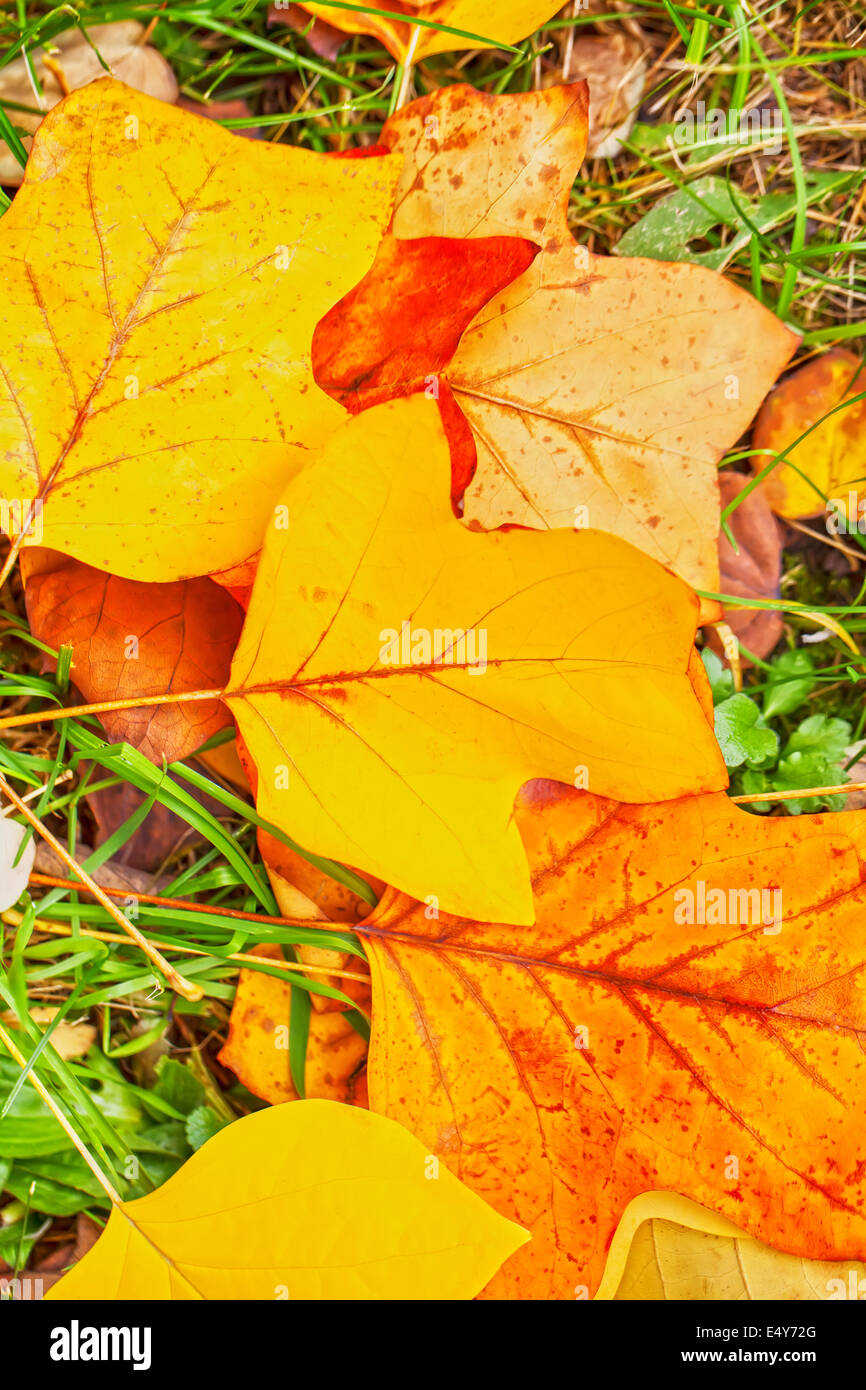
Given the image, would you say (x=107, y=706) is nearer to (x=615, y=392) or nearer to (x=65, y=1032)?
(x=65, y=1032)

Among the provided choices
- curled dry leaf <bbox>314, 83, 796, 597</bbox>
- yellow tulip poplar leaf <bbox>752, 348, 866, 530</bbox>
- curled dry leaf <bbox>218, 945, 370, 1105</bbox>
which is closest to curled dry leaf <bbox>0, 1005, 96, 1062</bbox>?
curled dry leaf <bbox>218, 945, 370, 1105</bbox>

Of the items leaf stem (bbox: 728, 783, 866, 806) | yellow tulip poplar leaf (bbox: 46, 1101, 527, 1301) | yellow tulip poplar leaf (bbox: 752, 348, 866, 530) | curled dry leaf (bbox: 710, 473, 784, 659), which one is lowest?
yellow tulip poplar leaf (bbox: 46, 1101, 527, 1301)

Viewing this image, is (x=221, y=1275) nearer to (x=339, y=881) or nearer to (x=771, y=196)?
(x=339, y=881)

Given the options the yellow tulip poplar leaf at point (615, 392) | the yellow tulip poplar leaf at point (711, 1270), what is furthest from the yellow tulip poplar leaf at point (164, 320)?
the yellow tulip poplar leaf at point (711, 1270)

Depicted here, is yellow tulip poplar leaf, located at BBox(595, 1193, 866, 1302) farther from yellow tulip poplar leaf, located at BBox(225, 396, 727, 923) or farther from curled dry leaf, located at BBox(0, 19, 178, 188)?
curled dry leaf, located at BBox(0, 19, 178, 188)

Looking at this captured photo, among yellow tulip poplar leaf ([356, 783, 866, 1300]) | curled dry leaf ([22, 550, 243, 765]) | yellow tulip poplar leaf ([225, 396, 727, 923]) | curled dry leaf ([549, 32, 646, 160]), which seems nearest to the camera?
yellow tulip poplar leaf ([225, 396, 727, 923])
